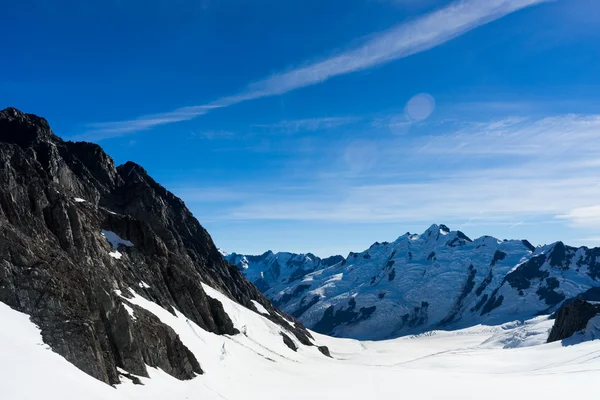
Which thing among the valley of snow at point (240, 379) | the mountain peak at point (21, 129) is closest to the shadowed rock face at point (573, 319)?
the valley of snow at point (240, 379)

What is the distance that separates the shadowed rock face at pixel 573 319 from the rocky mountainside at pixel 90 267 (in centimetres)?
8000

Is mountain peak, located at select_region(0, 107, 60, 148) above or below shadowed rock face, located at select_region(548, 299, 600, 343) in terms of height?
above

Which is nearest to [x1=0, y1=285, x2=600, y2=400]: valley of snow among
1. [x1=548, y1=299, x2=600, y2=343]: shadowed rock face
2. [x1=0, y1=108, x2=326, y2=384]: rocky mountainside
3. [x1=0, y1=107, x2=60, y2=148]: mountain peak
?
[x1=0, y1=108, x2=326, y2=384]: rocky mountainside

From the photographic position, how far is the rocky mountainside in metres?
27.2

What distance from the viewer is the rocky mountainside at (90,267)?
2723cm

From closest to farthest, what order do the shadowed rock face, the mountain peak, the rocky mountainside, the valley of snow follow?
the valley of snow → the rocky mountainside → the mountain peak → the shadowed rock face

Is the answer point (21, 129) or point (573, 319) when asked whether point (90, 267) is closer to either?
point (21, 129)

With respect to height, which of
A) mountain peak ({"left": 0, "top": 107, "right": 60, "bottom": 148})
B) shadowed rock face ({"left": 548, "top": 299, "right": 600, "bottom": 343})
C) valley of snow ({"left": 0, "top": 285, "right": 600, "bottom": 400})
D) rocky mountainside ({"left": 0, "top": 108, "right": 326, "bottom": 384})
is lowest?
shadowed rock face ({"left": 548, "top": 299, "right": 600, "bottom": 343})

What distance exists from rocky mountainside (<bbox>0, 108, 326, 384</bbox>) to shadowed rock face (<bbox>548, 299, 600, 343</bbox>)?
80.0 metres

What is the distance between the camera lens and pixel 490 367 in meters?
76.1

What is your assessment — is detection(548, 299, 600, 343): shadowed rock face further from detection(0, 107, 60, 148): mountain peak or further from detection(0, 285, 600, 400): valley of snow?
detection(0, 107, 60, 148): mountain peak

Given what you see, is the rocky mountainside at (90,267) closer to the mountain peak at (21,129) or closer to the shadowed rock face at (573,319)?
the mountain peak at (21,129)

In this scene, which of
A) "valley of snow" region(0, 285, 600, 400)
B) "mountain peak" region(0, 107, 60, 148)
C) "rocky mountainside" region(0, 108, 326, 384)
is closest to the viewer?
"valley of snow" region(0, 285, 600, 400)

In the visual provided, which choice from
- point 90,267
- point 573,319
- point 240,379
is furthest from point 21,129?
point 573,319
